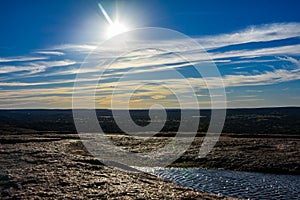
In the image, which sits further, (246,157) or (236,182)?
(246,157)

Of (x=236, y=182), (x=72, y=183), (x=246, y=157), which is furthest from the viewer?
(x=246, y=157)

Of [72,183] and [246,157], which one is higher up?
[246,157]

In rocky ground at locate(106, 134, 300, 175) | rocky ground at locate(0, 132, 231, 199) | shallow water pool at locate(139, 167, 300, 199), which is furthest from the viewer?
rocky ground at locate(106, 134, 300, 175)

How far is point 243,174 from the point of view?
119 ft

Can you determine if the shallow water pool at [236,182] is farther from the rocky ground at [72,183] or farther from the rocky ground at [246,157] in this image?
the rocky ground at [72,183]

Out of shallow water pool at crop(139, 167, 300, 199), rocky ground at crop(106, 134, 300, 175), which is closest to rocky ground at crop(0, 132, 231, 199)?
shallow water pool at crop(139, 167, 300, 199)

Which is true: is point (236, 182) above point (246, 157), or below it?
below

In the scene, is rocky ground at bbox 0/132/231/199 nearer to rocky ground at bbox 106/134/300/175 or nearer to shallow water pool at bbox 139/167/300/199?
shallow water pool at bbox 139/167/300/199

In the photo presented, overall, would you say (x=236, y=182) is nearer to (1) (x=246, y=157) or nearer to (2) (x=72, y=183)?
(1) (x=246, y=157)

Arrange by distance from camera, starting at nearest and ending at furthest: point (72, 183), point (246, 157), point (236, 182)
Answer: point (72, 183) → point (236, 182) → point (246, 157)

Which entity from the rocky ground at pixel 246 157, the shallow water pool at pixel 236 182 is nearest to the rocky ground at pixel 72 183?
the shallow water pool at pixel 236 182

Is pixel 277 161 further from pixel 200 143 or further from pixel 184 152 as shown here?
pixel 200 143

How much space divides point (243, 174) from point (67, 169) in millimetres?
18705

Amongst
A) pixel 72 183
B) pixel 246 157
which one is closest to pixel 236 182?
pixel 246 157
